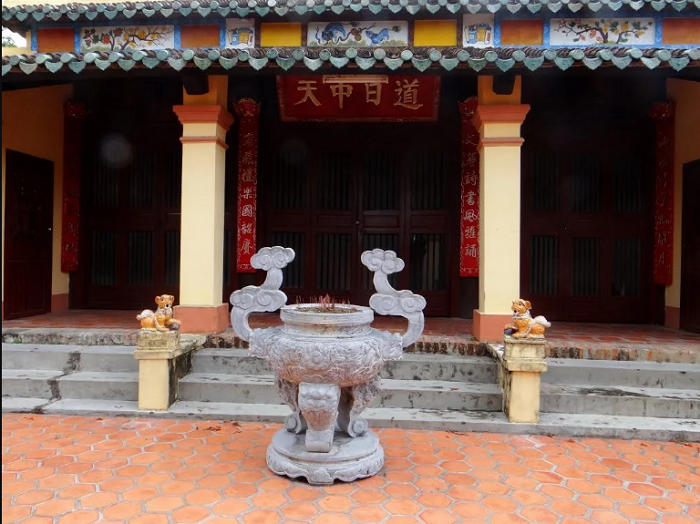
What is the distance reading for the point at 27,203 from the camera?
7.27 m

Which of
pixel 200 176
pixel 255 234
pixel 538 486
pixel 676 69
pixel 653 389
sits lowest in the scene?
pixel 538 486

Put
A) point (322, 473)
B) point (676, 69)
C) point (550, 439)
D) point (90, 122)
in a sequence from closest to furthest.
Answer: point (322, 473), point (550, 439), point (676, 69), point (90, 122)

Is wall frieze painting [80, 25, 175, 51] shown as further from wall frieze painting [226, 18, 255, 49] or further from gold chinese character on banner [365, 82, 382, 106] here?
gold chinese character on banner [365, 82, 382, 106]

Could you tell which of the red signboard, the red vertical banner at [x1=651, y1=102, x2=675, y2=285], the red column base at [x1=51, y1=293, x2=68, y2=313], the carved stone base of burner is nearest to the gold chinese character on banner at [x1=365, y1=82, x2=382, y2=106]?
the red signboard

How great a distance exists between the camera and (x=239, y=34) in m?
6.72

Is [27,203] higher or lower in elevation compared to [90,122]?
lower

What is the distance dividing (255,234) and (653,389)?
5.30 m

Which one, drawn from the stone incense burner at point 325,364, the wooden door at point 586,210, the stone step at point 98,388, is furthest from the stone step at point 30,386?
the wooden door at point 586,210

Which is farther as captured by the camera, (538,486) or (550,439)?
(550,439)

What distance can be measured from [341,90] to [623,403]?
488 centimetres

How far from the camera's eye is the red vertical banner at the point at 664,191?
7.20 m

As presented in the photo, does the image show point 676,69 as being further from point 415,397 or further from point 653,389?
point 415,397

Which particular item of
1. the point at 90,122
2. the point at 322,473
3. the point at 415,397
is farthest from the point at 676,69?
the point at 90,122

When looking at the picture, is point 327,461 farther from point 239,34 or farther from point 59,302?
point 59,302
